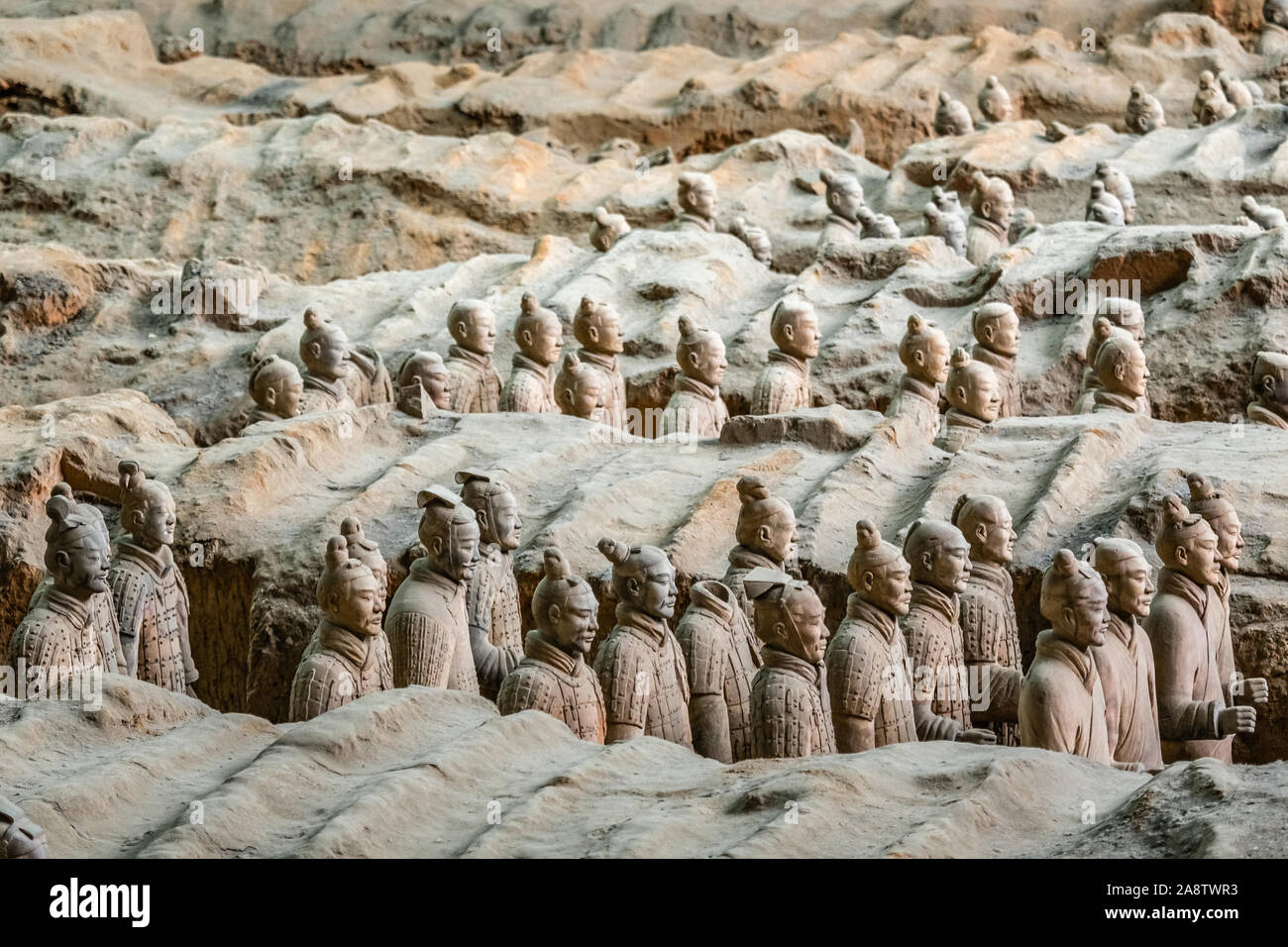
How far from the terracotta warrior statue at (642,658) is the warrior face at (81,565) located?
1888 millimetres

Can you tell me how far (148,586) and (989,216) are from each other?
7.82 meters

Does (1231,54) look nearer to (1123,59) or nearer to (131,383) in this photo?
(1123,59)

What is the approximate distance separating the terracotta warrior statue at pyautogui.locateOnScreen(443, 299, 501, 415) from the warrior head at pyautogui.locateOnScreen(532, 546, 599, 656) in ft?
14.0

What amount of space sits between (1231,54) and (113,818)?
591 inches

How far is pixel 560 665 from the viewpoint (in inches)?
282

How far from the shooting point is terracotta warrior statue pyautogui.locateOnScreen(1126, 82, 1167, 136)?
53.0 feet

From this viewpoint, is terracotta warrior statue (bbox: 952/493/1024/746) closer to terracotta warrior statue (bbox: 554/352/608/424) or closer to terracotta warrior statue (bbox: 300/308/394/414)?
terracotta warrior statue (bbox: 554/352/608/424)

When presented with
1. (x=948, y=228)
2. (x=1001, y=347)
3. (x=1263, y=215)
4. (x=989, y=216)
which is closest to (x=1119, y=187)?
(x=989, y=216)

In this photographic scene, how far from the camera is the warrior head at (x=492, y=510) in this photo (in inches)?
329

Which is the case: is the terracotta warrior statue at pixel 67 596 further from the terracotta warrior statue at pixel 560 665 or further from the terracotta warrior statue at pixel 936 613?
the terracotta warrior statue at pixel 936 613

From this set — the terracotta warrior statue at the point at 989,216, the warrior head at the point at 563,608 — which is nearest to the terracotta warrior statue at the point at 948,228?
the terracotta warrior statue at the point at 989,216

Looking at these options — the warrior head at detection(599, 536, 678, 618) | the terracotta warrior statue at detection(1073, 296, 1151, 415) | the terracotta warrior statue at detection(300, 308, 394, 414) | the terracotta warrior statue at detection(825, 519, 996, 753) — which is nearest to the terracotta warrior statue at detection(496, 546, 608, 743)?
the warrior head at detection(599, 536, 678, 618)

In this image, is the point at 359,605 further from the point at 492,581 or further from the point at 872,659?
the point at 872,659

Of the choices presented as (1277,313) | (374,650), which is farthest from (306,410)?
(1277,313)
